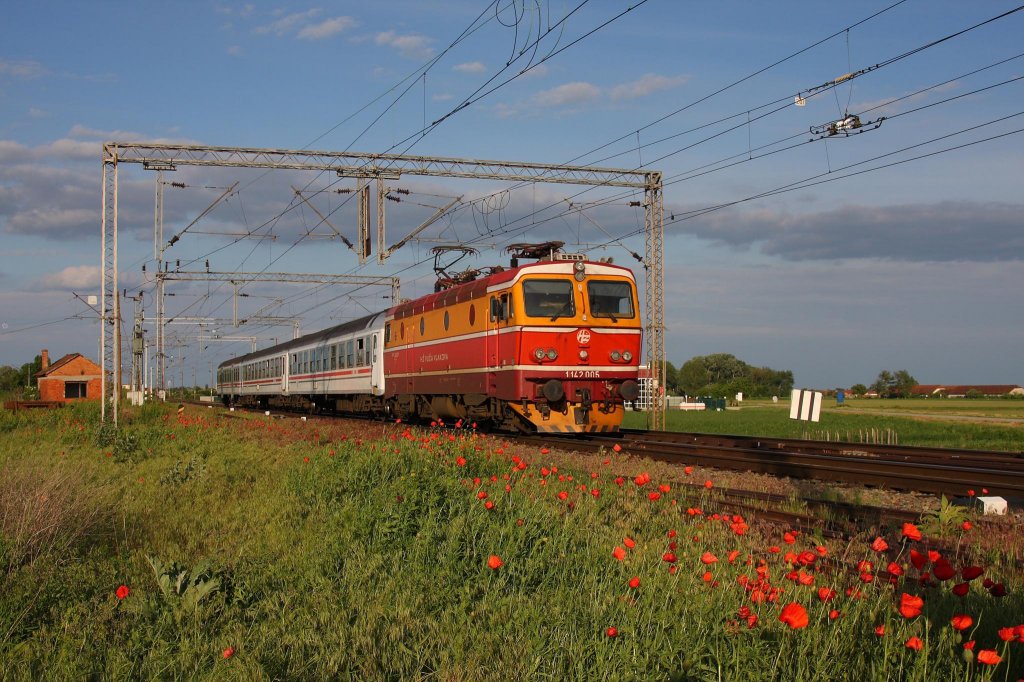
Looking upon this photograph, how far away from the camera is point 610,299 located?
20.2m

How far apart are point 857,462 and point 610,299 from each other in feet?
25.2

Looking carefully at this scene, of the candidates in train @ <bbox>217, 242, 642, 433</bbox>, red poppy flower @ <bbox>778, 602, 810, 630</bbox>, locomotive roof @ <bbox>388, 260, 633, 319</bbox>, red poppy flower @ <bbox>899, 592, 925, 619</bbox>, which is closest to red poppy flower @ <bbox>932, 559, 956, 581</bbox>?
red poppy flower @ <bbox>899, 592, 925, 619</bbox>

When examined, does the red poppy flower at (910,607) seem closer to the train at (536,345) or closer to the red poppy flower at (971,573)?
the red poppy flower at (971,573)

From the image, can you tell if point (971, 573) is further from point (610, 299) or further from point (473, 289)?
point (473, 289)

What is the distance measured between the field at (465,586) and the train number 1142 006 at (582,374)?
7968 millimetres

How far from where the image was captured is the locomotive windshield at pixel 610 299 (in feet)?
65.6

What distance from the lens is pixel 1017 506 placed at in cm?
1058

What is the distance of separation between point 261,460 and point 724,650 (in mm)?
12604

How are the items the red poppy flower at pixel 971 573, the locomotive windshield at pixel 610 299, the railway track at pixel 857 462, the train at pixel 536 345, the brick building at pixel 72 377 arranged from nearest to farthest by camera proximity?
1. the red poppy flower at pixel 971 573
2. the railway track at pixel 857 462
3. the train at pixel 536 345
4. the locomotive windshield at pixel 610 299
5. the brick building at pixel 72 377

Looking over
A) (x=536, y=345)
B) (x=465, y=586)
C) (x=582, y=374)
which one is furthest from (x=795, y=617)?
(x=582, y=374)

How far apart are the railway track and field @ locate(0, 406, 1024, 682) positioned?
3647 mm

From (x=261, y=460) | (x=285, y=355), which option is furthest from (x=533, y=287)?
(x=285, y=355)

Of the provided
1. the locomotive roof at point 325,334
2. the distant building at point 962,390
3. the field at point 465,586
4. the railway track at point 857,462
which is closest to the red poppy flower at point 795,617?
the field at point 465,586

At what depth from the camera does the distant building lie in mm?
114625
